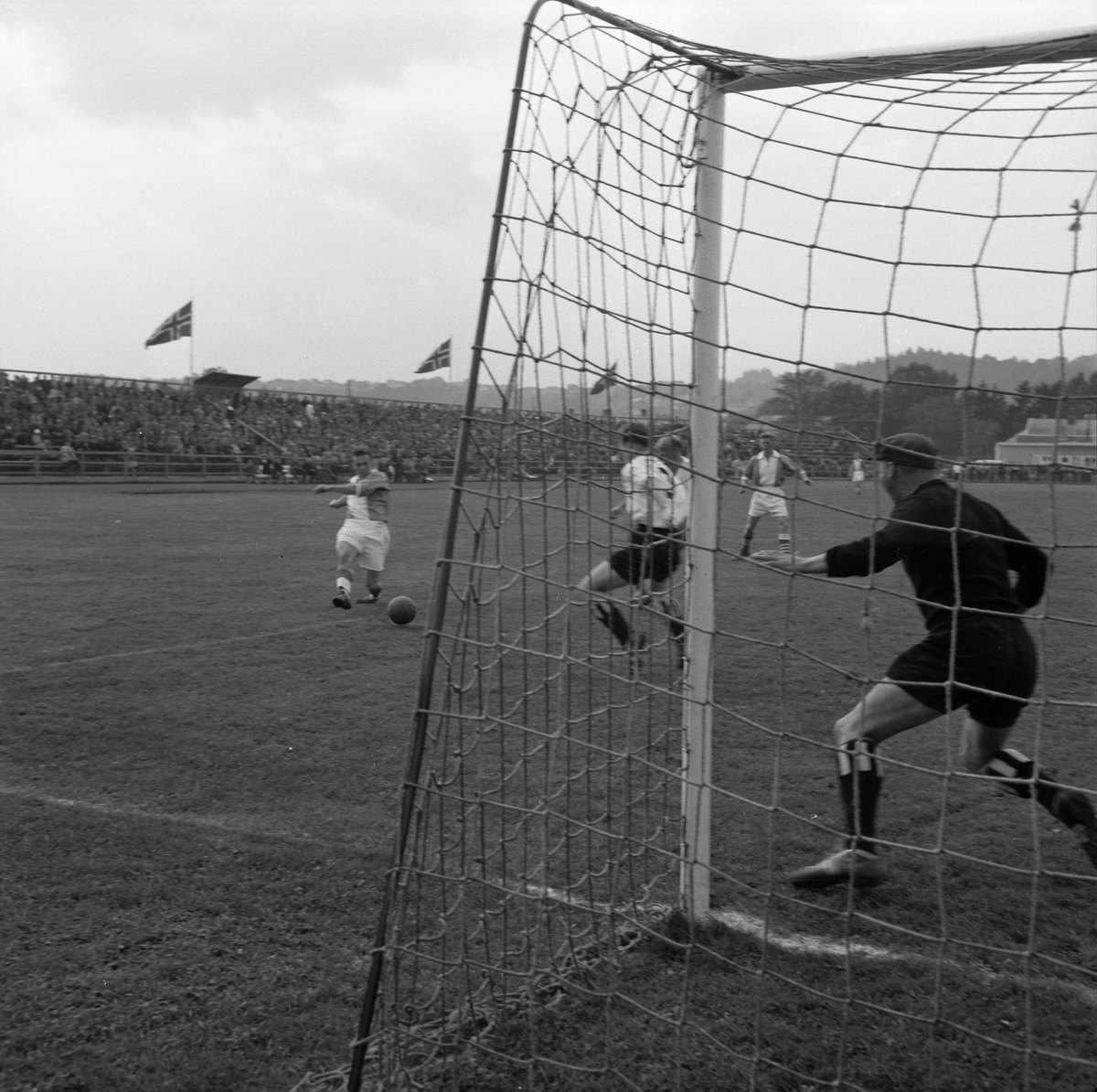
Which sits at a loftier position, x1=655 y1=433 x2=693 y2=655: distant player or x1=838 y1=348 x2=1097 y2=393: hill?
x1=838 y1=348 x2=1097 y2=393: hill

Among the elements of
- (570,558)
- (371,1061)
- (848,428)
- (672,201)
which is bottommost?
(371,1061)

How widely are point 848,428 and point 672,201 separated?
3.21 ft

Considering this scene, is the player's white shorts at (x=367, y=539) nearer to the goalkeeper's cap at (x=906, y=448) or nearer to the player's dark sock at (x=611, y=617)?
the player's dark sock at (x=611, y=617)

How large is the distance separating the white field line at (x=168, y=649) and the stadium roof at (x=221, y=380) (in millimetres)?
33015

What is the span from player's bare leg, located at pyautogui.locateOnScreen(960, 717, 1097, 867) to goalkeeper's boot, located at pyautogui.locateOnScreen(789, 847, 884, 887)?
58 centimetres

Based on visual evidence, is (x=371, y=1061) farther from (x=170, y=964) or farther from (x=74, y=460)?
(x=74, y=460)

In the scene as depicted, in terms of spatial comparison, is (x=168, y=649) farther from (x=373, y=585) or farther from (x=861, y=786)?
(x=861, y=786)

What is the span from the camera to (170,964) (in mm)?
3633

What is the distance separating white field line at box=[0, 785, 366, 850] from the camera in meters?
4.72

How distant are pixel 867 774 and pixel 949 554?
0.86 meters

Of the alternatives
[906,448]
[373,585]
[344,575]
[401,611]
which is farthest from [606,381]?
[373,585]

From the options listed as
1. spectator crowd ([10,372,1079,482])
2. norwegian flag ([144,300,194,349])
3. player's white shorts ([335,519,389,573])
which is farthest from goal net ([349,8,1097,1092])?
norwegian flag ([144,300,194,349])

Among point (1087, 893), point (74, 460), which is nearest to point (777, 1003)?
point (1087, 893)

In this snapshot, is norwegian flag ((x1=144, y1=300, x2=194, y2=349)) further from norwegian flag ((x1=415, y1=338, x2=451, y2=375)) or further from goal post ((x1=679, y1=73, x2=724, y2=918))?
goal post ((x1=679, y1=73, x2=724, y2=918))
